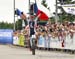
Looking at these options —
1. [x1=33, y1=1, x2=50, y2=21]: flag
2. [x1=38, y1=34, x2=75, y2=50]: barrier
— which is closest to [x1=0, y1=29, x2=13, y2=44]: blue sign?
[x1=33, y1=1, x2=50, y2=21]: flag

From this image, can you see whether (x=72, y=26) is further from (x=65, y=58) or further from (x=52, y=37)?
(x=65, y=58)

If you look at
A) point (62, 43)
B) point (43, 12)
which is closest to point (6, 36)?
point (43, 12)

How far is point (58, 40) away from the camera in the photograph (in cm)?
2559

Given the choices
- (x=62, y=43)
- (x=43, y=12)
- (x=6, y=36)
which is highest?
(x=43, y=12)

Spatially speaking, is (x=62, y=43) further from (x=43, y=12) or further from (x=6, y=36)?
(x=6, y=36)

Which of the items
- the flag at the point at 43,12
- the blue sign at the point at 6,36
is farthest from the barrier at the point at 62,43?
the blue sign at the point at 6,36

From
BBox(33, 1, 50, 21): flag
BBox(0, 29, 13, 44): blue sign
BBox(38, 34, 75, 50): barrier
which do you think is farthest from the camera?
BBox(0, 29, 13, 44): blue sign

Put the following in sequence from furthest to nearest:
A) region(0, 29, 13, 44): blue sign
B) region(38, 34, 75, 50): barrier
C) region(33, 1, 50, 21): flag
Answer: region(0, 29, 13, 44): blue sign → region(33, 1, 50, 21): flag → region(38, 34, 75, 50): barrier

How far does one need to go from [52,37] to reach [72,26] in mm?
3080

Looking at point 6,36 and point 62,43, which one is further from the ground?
point 62,43

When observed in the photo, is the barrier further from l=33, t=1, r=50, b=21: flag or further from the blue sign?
the blue sign

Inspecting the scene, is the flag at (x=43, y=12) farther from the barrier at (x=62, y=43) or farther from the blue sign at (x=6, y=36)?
the blue sign at (x=6, y=36)

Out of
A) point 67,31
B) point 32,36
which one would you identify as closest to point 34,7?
point 67,31

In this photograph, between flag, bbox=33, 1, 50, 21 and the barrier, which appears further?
flag, bbox=33, 1, 50, 21
